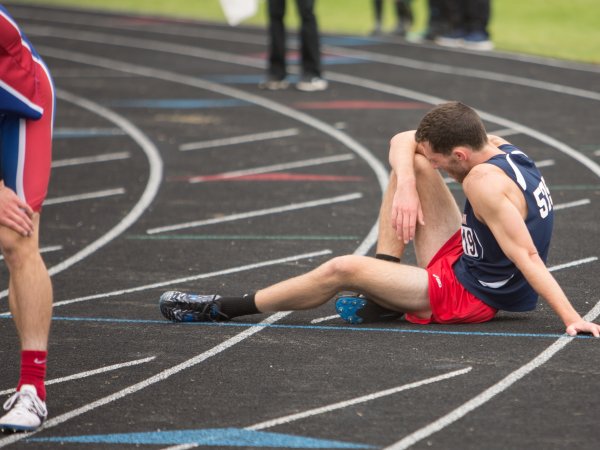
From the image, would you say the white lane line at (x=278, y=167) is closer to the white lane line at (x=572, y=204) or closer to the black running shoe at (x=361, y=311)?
the white lane line at (x=572, y=204)

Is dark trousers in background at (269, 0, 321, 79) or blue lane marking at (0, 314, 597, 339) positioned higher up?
dark trousers in background at (269, 0, 321, 79)

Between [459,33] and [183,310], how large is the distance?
13152 mm

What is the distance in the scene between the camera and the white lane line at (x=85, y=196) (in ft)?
35.0

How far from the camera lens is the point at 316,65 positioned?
15.5m

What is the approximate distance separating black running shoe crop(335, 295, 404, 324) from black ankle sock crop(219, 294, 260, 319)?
18.3 inches

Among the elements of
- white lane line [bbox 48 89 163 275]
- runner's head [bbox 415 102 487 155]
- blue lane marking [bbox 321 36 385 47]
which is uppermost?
runner's head [bbox 415 102 487 155]

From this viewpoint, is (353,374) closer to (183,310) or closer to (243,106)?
(183,310)

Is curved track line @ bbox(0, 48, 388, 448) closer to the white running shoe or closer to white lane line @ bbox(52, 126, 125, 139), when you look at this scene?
the white running shoe

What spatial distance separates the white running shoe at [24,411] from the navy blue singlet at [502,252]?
2314mm

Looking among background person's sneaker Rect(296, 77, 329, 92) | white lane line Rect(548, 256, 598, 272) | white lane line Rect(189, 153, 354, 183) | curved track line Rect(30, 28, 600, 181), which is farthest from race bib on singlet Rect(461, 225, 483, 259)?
background person's sneaker Rect(296, 77, 329, 92)

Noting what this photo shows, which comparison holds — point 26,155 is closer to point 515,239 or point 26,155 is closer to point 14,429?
point 14,429

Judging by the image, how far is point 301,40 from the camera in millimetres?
15242

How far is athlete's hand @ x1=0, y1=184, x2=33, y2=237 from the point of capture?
5.34 meters

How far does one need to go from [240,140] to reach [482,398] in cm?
792
